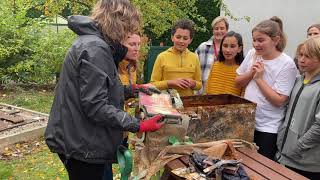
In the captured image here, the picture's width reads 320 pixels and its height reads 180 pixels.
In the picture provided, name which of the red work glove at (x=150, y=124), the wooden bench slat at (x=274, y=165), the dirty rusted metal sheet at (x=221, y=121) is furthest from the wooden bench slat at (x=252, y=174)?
the red work glove at (x=150, y=124)

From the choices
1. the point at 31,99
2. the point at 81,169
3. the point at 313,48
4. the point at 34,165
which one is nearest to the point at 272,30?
the point at 313,48

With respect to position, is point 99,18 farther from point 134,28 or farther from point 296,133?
point 296,133

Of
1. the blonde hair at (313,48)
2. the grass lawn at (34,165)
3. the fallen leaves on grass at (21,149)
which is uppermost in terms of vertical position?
the blonde hair at (313,48)

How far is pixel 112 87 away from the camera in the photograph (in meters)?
2.37

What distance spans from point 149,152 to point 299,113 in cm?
113

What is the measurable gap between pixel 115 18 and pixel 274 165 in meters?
1.30

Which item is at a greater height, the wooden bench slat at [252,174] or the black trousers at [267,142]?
the wooden bench slat at [252,174]

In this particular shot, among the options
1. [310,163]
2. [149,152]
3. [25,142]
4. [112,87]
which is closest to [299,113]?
[310,163]

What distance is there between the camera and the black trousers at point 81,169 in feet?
8.13

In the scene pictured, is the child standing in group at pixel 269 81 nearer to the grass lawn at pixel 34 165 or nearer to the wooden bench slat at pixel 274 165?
the wooden bench slat at pixel 274 165

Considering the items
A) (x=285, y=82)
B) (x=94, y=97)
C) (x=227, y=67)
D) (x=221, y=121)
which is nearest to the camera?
(x=94, y=97)

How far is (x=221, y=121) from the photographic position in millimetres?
2730

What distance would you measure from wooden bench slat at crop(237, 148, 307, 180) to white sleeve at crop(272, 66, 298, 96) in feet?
1.83

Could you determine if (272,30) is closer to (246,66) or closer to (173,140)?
(246,66)
